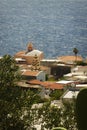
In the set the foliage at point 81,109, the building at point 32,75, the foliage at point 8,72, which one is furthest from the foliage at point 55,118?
the building at point 32,75

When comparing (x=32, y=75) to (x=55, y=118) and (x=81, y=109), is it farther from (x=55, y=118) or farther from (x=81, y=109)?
(x=81, y=109)

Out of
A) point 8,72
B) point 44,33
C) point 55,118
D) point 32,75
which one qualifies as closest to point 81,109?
point 8,72

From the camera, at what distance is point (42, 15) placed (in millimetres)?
148250

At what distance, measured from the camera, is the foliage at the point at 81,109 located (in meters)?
1.21

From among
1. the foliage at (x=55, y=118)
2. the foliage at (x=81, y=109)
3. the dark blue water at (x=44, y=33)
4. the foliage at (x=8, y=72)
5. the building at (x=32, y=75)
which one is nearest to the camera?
the foliage at (x=81, y=109)

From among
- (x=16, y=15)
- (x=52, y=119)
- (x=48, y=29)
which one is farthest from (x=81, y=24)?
(x=52, y=119)

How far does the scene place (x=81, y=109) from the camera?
4.07ft

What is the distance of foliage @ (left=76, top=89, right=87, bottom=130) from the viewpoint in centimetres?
121

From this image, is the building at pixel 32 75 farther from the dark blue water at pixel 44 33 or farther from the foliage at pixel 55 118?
the dark blue water at pixel 44 33

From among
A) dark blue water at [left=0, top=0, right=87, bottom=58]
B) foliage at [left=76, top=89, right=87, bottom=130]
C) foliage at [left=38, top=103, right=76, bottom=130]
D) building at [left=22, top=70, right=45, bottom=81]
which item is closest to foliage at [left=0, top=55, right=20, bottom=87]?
foliage at [left=38, top=103, right=76, bottom=130]

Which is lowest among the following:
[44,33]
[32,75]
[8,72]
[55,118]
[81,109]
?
[44,33]

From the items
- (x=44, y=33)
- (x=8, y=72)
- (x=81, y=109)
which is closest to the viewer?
(x=81, y=109)

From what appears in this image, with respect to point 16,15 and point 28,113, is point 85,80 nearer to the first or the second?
point 28,113

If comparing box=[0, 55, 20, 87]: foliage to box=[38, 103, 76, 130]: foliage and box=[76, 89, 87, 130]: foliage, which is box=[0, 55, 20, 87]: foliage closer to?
box=[38, 103, 76, 130]: foliage
